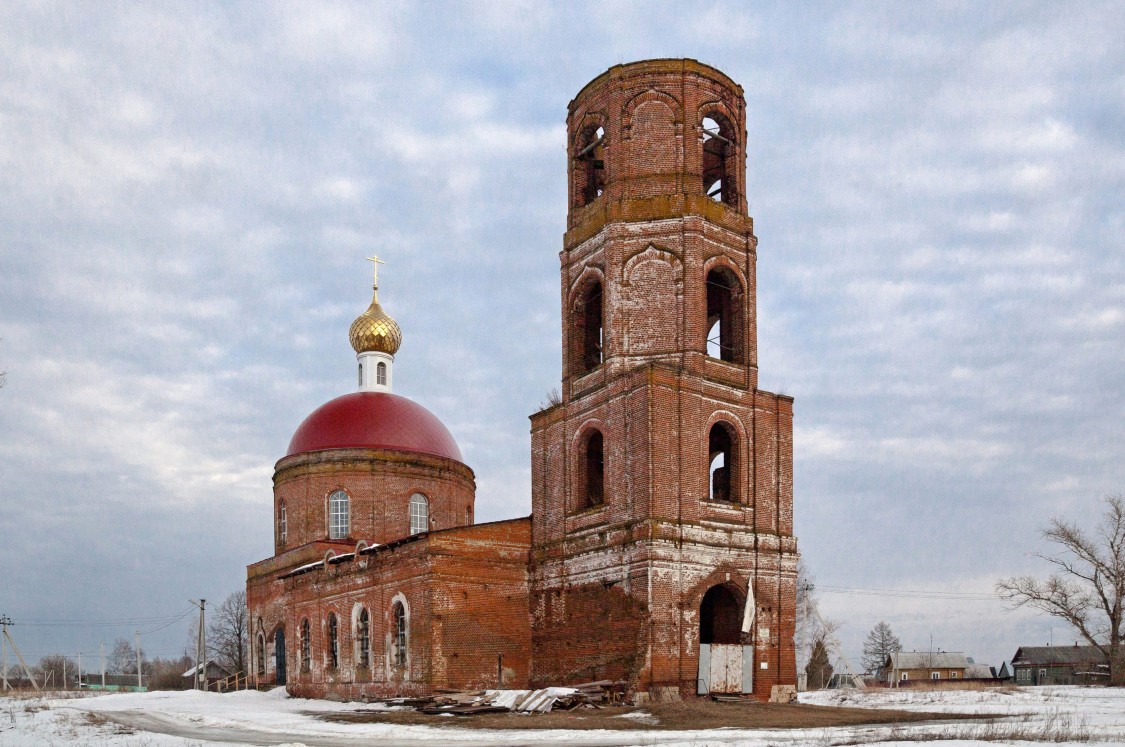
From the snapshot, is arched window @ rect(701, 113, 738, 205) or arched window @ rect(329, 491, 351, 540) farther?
arched window @ rect(329, 491, 351, 540)

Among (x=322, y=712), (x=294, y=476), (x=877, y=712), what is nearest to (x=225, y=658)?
(x=294, y=476)

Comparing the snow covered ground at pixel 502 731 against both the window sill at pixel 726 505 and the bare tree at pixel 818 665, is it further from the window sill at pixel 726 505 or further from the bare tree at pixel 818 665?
the bare tree at pixel 818 665

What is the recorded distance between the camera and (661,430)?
25.1 m

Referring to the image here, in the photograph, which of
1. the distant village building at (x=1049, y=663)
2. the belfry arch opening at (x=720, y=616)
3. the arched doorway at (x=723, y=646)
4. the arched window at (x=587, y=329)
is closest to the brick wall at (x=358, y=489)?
the arched window at (x=587, y=329)

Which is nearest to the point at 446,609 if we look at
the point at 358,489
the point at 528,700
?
the point at 528,700

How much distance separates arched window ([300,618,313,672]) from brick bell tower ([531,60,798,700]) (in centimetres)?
960

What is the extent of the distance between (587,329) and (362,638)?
35.7 ft

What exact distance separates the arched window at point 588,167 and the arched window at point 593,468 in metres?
Answer: 6.40

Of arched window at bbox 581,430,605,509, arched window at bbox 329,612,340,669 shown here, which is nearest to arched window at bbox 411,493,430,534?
arched window at bbox 329,612,340,669

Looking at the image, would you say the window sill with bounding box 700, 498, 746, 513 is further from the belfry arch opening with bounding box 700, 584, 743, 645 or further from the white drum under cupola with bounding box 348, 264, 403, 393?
the white drum under cupola with bounding box 348, 264, 403, 393

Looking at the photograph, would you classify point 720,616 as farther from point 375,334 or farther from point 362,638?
point 375,334

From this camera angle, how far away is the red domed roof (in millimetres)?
38688

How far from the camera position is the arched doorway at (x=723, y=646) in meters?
24.8

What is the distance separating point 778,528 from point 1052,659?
176 feet
